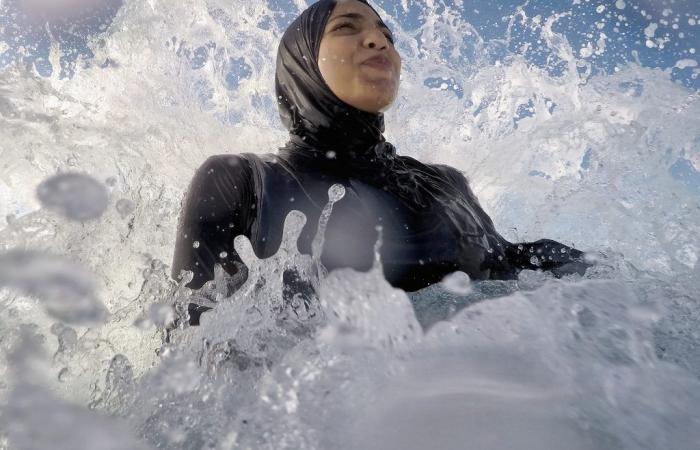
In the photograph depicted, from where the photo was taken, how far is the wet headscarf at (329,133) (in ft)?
7.53

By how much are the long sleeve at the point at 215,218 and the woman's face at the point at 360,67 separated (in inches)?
24.1

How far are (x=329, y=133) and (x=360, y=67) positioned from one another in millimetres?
327

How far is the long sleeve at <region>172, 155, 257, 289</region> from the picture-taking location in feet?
6.13

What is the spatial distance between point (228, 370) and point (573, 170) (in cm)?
320

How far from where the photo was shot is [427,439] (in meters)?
0.90

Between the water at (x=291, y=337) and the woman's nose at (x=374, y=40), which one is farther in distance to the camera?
the woman's nose at (x=374, y=40)

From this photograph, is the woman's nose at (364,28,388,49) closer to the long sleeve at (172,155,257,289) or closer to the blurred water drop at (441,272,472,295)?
the long sleeve at (172,155,257,289)

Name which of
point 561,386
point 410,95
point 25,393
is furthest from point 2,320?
point 410,95

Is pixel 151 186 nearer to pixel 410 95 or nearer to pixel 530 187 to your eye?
pixel 410 95

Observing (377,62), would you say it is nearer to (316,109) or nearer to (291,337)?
(316,109)

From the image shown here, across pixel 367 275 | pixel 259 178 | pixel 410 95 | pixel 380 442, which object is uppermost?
pixel 410 95

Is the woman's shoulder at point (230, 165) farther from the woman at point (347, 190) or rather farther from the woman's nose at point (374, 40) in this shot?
the woman's nose at point (374, 40)

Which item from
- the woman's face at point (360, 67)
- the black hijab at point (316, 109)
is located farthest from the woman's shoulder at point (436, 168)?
the woman's face at point (360, 67)

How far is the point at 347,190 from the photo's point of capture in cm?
212
